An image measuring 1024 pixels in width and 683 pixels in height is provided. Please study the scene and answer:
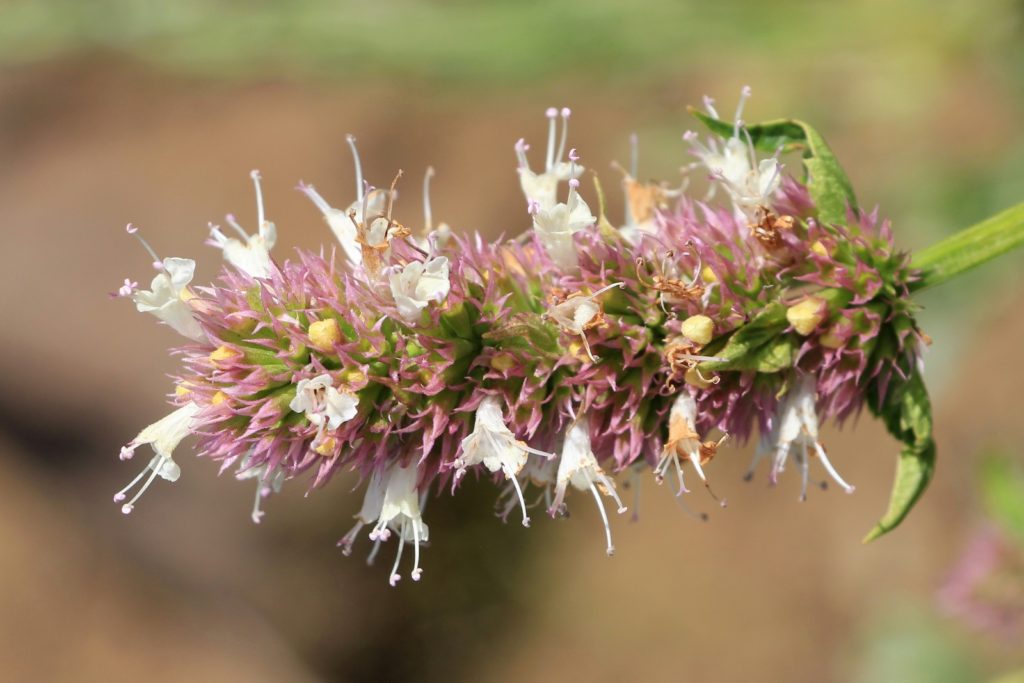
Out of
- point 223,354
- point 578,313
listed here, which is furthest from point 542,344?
point 223,354

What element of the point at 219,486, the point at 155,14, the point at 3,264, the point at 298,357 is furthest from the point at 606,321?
the point at 155,14

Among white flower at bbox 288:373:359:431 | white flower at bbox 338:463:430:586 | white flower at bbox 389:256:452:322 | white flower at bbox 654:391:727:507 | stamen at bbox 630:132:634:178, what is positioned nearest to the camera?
white flower at bbox 288:373:359:431

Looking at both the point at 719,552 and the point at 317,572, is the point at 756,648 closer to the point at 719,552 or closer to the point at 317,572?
the point at 719,552

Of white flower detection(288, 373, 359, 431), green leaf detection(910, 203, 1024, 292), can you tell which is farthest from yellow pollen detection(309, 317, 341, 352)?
green leaf detection(910, 203, 1024, 292)

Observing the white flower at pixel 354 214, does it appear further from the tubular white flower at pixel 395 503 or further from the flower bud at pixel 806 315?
the flower bud at pixel 806 315

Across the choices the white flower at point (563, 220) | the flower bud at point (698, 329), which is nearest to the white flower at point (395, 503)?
the white flower at point (563, 220)

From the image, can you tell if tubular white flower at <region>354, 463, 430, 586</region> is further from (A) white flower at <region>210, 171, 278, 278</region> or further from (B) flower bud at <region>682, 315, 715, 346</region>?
(B) flower bud at <region>682, 315, 715, 346</region>
